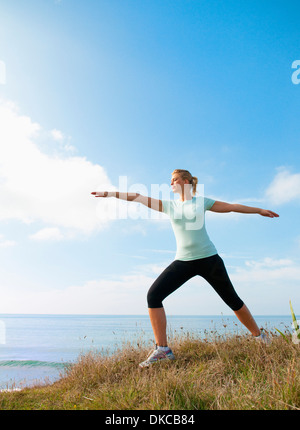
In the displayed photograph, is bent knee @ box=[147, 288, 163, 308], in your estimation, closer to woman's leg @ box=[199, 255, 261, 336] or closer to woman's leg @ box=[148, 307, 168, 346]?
woman's leg @ box=[148, 307, 168, 346]

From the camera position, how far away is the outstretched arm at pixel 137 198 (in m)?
4.98

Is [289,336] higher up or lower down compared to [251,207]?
lower down

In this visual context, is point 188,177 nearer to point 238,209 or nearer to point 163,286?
point 238,209

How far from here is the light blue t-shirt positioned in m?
4.92

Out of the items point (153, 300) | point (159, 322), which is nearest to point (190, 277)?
point (153, 300)

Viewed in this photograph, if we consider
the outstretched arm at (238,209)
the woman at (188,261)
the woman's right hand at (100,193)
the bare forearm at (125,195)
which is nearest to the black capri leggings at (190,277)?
the woman at (188,261)

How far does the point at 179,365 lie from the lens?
5.21m

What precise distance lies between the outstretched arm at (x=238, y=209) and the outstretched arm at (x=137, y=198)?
0.83 meters

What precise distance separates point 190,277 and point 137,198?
4.53 ft

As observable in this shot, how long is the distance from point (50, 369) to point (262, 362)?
9.27 meters

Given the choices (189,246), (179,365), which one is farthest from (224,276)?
(179,365)

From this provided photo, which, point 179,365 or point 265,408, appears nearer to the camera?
point 265,408

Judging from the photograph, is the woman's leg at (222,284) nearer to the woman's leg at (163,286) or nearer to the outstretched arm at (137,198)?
the woman's leg at (163,286)
